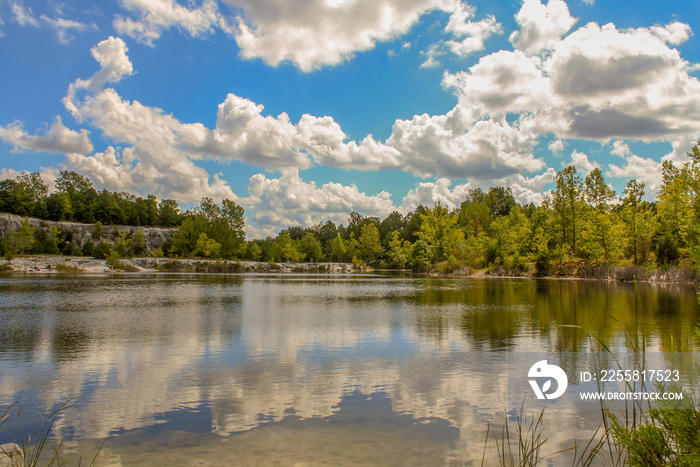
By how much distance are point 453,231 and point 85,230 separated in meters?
85.4

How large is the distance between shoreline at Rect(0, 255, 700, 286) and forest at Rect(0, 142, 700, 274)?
137cm

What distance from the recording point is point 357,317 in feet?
62.2

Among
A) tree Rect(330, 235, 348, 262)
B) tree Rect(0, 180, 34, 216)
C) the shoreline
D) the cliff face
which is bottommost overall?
the shoreline

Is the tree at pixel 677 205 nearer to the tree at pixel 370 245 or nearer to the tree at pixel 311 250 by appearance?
the tree at pixel 370 245

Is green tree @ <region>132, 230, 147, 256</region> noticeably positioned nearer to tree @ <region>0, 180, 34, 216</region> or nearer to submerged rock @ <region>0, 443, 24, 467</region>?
tree @ <region>0, 180, 34, 216</region>

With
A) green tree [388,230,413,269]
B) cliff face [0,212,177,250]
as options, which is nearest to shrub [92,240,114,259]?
cliff face [0,212,177,250]

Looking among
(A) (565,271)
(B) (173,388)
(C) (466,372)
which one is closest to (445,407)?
(C) (466,372)

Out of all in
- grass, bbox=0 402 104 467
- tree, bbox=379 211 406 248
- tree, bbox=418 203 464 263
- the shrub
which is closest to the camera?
grass, bbox=0 402 104 467

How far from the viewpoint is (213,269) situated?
8919 cm

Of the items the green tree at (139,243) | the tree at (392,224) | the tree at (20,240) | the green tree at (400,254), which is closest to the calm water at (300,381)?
the tree at (20,240)

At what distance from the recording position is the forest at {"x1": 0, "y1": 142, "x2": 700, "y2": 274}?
1739 inches

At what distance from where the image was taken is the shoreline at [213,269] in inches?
1549

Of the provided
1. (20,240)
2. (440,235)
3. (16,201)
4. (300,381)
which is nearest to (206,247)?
(20,240)

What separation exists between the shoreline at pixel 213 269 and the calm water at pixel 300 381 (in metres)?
26.5
